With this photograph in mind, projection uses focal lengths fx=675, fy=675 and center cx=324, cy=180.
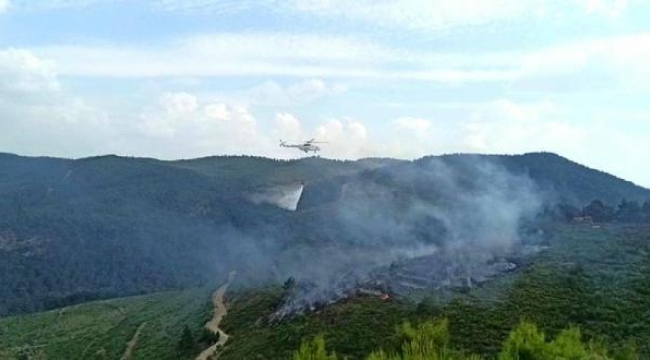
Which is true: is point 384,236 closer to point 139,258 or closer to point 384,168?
Answer: point 384,168

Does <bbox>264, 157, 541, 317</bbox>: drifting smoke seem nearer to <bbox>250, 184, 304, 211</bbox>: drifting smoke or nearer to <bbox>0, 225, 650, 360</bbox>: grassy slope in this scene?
<bbox>0, 225, 650, 360</bbox>: grassy slope

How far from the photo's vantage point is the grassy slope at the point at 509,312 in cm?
4862

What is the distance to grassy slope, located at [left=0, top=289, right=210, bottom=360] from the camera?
73312mm

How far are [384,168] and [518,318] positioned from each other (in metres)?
110

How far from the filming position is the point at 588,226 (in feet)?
268

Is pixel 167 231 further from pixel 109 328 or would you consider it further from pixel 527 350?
pixel 527 350

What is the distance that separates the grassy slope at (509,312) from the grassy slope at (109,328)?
28.4ft

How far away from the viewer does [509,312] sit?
173 ft

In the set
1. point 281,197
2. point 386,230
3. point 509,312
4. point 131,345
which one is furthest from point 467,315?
point 281,197

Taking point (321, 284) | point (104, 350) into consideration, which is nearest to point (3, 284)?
point (104, 350)

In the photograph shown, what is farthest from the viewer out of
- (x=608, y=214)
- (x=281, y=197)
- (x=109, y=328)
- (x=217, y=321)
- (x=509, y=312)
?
(x=281, y=197)

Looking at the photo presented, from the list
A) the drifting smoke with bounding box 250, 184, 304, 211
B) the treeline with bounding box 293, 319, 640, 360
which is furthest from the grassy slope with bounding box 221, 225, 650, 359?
the drifting smoke with bounding box 250, 184, 304, 211

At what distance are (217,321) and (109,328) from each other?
18.6 m

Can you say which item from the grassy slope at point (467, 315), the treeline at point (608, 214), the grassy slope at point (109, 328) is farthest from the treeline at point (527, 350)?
the treeline at point (608, 214)
